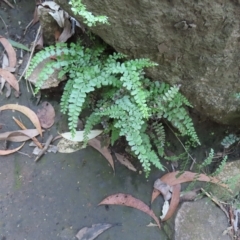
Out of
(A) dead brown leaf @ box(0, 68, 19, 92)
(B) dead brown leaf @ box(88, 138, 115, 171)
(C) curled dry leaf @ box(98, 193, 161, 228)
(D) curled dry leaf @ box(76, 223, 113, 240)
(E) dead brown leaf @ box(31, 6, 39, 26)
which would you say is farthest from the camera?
(E) dead brown leaf @ box(31, 6, 39, 26)

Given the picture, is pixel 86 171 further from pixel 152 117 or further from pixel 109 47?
pixel 109 47

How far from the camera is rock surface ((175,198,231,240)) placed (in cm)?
312

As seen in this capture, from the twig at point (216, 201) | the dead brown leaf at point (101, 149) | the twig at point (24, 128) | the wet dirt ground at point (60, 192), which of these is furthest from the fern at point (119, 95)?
the twig at point (216, 201)

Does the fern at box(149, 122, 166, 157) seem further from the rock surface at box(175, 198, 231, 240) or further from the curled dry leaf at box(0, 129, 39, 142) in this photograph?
the curled dry leaf at box(0, 129, 39, 142)

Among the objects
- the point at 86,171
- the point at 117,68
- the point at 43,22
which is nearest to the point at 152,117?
the point at 117,68

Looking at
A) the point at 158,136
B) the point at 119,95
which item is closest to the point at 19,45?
the point at 119,95

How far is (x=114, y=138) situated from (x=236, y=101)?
1.13 m

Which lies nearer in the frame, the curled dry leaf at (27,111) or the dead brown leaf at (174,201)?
the dead brown leaf at (174,201)

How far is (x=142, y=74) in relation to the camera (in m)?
2.98

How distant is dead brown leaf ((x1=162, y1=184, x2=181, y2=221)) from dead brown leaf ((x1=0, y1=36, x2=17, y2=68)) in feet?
6.42

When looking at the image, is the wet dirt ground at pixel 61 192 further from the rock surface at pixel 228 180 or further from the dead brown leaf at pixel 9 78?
the rock surface at pixel 228 180

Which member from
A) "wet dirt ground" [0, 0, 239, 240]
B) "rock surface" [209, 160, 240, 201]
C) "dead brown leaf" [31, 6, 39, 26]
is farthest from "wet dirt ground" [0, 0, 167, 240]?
"dead brown leaf" [31, 6, 39, 26]

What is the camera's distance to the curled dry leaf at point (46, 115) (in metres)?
3.34

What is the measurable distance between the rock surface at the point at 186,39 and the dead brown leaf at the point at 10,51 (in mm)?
997
